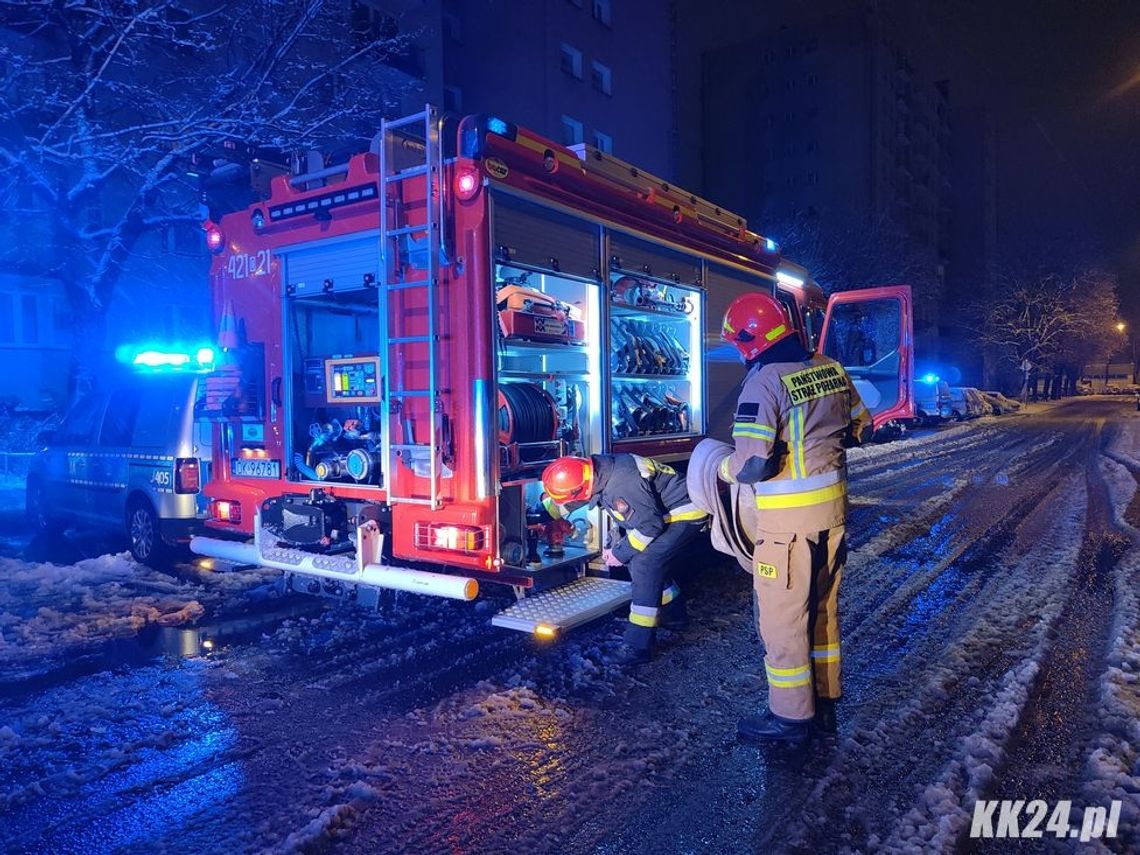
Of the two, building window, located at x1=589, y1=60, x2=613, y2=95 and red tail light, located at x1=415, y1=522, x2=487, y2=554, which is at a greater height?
building window, located at x1=589, y1=60, x2=613, y2=95

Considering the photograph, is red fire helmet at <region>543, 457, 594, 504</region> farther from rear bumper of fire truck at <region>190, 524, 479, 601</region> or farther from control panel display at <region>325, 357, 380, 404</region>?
control panel display at <region>325, 357, 380, 404</region>

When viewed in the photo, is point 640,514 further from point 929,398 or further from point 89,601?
point 929,398

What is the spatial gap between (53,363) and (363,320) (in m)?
13.9

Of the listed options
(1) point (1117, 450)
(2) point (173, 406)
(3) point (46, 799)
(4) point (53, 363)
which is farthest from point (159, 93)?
(1) point (1117, 450)

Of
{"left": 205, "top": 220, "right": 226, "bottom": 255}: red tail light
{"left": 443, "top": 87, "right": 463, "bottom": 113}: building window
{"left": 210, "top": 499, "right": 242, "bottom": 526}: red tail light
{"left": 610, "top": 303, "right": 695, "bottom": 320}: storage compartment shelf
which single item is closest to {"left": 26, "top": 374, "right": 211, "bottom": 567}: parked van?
{"left": 210, "top": 499, "right": 242, "bottom": 526}: red tail light

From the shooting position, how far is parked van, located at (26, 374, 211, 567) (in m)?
6.41

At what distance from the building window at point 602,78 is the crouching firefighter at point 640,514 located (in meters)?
26.2

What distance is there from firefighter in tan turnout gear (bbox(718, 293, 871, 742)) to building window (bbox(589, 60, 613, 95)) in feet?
88.2

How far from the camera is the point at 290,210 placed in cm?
507

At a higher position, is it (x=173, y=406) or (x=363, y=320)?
Answer: (x=363, y=320)

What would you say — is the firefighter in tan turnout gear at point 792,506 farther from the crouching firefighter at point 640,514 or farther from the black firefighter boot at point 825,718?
the crouching firefighter at point 640,514

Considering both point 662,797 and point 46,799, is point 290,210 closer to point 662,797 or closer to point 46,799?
point 46,799

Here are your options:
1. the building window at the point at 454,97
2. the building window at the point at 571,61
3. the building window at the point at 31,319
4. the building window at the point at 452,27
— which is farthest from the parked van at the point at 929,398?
the building window at the point at 31,319

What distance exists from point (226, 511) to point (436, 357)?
2.27 metres
